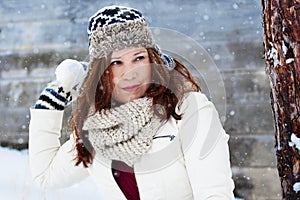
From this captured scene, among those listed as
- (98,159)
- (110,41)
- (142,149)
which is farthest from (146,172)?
(110,41)

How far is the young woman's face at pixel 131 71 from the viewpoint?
183cm

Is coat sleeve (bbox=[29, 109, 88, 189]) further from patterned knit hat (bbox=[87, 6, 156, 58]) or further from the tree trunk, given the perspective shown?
the tree trunk

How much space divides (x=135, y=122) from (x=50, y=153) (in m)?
0.48

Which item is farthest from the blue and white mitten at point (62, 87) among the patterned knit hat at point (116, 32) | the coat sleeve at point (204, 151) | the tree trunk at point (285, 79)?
the tree trunk at point (285, 79)

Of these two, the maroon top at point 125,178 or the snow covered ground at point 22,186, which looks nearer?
the maroon top at point 125,178

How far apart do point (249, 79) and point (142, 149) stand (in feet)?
5.64

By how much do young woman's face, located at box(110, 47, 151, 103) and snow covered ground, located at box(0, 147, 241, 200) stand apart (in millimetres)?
1703

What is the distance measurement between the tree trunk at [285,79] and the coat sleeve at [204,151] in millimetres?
230

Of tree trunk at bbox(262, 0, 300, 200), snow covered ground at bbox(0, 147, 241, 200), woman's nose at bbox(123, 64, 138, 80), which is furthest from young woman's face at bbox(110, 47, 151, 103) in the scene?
snow covered ground at bbox(0, 147, 241, 200)

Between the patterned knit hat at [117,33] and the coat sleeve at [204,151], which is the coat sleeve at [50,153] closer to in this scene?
the patterned knit hat at [117,33]

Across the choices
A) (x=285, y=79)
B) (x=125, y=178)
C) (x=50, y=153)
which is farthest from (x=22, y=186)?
(x=285, y=79)

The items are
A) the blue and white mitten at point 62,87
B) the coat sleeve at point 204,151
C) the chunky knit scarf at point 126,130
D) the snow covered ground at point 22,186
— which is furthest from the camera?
the snow covered ground at point 22,186

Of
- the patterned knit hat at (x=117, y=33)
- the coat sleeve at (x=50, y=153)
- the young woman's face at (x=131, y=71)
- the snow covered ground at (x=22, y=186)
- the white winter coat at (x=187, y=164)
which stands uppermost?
the patterned knit hat at (x=117, y=33)

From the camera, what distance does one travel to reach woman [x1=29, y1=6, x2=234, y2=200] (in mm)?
1715
